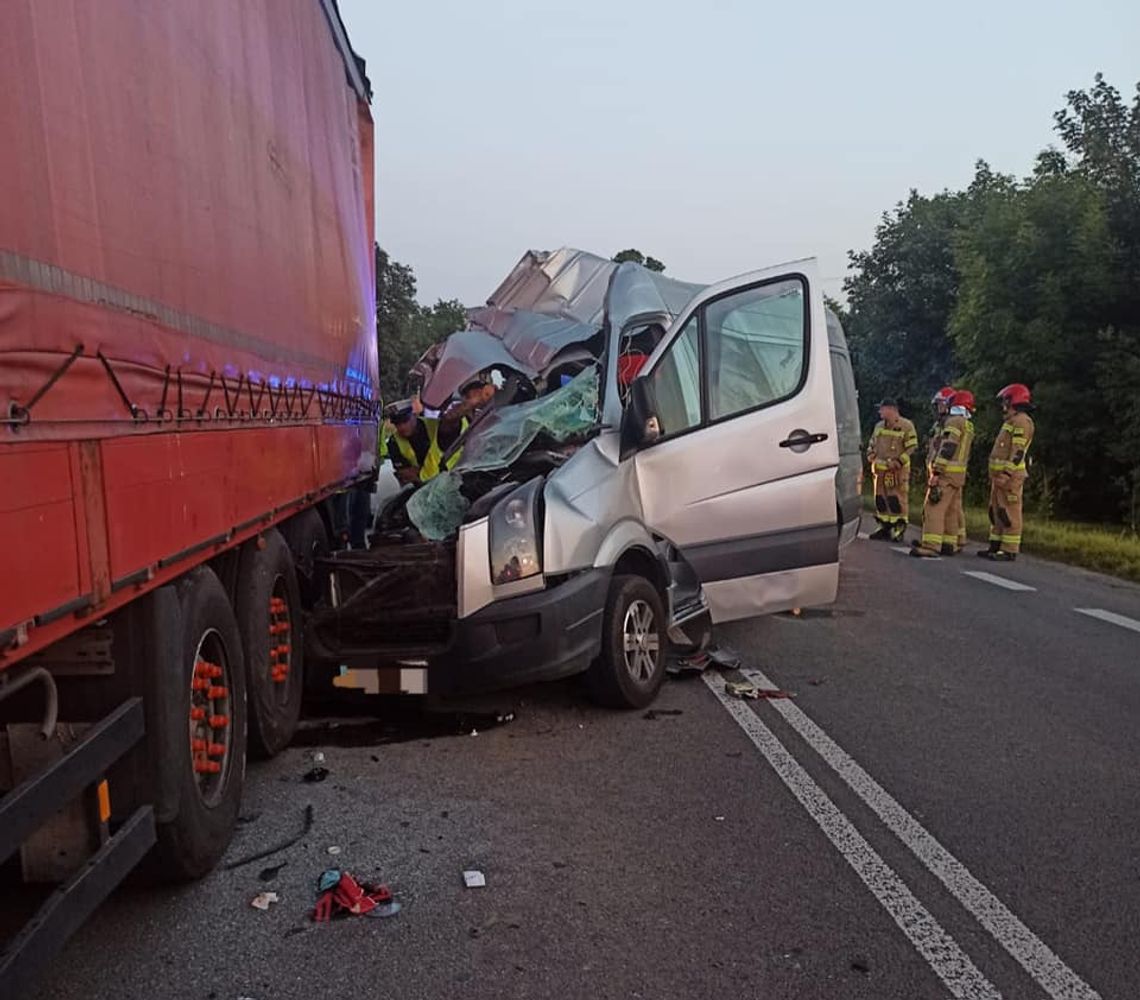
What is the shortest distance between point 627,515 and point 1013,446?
7373mm

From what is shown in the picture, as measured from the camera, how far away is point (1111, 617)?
7688mm

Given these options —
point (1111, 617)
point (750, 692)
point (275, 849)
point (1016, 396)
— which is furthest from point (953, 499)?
point (275, 849)

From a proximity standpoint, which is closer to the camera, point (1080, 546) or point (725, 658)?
point (725, 658)

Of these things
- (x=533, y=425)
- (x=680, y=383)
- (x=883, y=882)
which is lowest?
(x=883, y=882)

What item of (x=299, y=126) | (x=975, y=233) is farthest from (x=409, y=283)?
(x=299, y=126)

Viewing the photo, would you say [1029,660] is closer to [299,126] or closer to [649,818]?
[649,818]

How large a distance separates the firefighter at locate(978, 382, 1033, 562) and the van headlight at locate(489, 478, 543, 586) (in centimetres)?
778

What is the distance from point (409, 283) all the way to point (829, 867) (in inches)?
1700

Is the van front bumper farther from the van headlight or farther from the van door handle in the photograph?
the van door handle

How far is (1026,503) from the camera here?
1853cm

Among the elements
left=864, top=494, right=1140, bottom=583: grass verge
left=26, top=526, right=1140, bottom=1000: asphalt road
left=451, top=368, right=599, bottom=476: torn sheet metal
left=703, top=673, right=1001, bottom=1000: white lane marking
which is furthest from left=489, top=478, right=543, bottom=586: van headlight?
left=864, top=494, right=1140, bottom=583: grass verge

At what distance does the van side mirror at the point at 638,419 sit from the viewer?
5188mm

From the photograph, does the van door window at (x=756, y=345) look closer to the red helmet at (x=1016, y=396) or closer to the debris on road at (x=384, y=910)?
the debris on road at (x=384, y=910)

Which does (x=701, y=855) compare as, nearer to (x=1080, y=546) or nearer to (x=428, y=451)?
(x=428, y=451)
